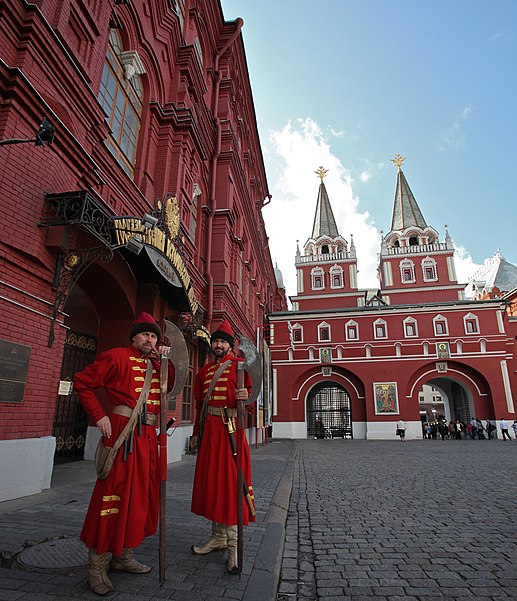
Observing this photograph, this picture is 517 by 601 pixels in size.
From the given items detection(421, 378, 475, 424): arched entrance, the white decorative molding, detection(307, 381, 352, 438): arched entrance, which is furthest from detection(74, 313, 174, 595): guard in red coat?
detection(421, 378, 475, 424): arched entrance

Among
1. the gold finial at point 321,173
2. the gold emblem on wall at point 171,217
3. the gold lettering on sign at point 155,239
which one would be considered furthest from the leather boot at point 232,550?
the gold finial at point 321,173

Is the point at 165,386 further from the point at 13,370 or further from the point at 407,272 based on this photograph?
the point at 407,272

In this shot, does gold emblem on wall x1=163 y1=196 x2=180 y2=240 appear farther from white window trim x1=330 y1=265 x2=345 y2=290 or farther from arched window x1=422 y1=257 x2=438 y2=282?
arched window x1=422 y1=257 x2=438 y2=282

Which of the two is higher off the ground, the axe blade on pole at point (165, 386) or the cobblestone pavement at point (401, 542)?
the axe blade on pole at point (165, 386)

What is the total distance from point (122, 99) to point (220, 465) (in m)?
8.88

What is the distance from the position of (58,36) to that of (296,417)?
29609 millimetres

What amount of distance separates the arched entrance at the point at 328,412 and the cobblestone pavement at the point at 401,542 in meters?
26.4

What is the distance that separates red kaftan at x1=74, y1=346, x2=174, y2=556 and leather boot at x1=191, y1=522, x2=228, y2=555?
642 mm

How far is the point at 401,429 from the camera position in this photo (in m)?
28.0

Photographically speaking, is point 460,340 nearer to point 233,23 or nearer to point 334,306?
point 334,306

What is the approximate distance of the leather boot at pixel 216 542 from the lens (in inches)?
142

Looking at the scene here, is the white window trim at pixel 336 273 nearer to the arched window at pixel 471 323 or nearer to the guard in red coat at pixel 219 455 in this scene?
the arched window at pixel 471 323

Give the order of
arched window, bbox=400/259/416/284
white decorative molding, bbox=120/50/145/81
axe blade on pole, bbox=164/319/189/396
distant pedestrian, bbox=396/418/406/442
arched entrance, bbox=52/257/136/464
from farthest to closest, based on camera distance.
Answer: arched window, bbox=400/259/416/284 → distant pedestrian, bbox=396/418/406/442 → white decorative molding, bbox=120/50/145/81 → arched entrance, bbox=52/257/136/464 → axe blade on pole, bbox=164/319/189/396

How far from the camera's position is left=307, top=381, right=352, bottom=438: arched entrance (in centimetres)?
3403
